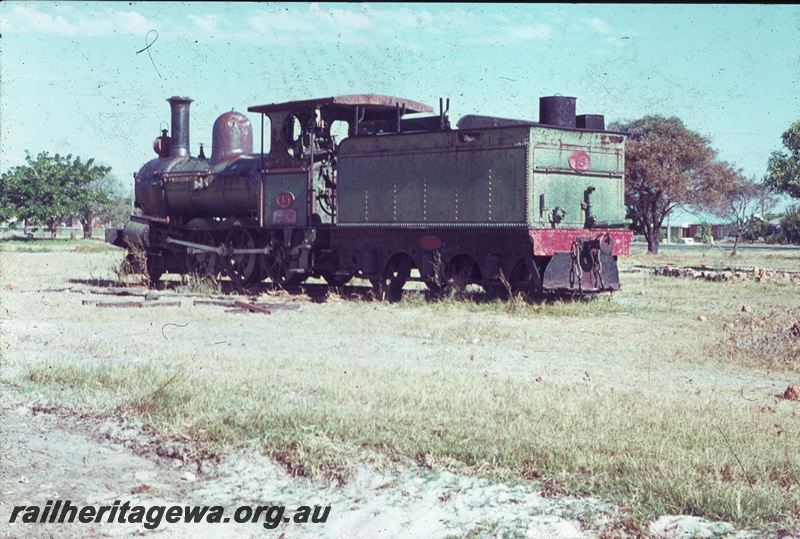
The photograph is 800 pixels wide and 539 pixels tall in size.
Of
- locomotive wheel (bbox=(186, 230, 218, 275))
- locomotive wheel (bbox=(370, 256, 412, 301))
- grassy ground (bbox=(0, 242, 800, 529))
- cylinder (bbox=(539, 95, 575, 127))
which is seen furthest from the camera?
locomotive wheel (bbox=(186, 230, 218, 275))

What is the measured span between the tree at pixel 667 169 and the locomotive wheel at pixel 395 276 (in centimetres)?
2237

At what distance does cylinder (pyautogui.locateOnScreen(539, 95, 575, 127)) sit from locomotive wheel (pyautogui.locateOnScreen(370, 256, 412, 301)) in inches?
131

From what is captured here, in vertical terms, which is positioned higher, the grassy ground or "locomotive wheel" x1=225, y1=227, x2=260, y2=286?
"locomotive wheel" x1=225, y1=227, x2=260, y2=286

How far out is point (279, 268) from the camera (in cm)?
1630

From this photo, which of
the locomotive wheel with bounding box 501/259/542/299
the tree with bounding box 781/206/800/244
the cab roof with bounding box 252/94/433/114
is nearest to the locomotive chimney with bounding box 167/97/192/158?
the cab roof with bounding box 252/94/433/114

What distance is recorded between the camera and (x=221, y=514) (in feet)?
15.3

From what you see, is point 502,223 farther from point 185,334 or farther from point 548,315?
point 185,334

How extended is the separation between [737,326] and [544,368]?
4135mm

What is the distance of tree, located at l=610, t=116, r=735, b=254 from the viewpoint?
3503cm

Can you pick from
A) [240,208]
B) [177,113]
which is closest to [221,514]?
[240,208]

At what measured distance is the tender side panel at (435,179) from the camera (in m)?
13.1

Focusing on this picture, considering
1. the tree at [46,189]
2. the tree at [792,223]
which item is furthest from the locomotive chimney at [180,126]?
the tree at [792,223]

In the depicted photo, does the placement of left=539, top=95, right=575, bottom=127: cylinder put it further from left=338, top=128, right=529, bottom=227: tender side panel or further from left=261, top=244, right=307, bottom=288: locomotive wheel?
left=261, top=244, right=307, bottom=288: locomotive wheel

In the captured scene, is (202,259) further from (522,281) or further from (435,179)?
(522,281)
